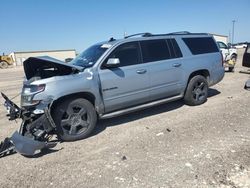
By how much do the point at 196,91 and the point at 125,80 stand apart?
255 centimetres

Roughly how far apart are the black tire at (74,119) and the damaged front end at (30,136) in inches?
8.6

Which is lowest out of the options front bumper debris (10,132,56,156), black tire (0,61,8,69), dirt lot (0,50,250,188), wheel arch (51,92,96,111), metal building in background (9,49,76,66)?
metal building in background (9,49,76,66)

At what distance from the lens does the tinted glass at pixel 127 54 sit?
5730 mm

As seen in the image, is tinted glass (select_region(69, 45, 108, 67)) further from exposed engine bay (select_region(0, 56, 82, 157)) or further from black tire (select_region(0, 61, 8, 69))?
black tire (select_region(0, 61, 8, 69))

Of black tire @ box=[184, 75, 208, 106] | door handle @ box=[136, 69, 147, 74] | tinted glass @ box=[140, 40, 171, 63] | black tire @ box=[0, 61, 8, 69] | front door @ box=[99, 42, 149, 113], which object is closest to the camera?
front door @ box=[99, 42, 149, 113]

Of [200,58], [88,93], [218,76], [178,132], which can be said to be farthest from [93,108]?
[218,76]

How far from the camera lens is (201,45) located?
736cm

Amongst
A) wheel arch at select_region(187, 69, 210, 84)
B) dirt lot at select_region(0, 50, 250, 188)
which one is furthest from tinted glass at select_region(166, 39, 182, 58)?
dirt lot at select_region(0, 50, 250, 188)

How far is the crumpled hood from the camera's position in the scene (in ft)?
16.7

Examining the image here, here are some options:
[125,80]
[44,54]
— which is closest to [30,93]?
[125,80]

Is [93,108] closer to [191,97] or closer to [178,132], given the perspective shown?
[178,132]

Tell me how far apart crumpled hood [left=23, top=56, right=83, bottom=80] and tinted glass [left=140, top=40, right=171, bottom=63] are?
1.68 meters

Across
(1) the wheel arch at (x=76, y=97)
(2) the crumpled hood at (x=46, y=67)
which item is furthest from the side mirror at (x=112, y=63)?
(1) the wheel arch at (x=76, y=97)

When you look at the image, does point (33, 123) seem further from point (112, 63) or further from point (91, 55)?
point (91, 55)
